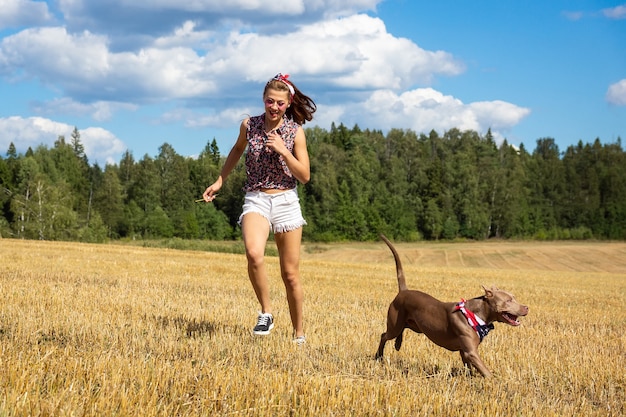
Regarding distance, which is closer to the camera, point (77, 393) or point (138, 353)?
point (77, 393)

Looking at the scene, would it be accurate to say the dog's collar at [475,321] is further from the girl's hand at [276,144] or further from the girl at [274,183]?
the girl's hand at [276,144]

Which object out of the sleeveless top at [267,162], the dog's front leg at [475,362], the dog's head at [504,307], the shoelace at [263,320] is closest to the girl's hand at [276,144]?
the sleeveless top at [267,162]

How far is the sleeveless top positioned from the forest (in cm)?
5749

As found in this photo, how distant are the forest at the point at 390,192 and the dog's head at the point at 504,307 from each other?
59.0 m

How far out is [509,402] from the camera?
15.1 feet

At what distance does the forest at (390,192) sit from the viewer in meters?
73.1

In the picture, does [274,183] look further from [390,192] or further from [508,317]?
[390,192]

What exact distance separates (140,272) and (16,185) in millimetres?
62770

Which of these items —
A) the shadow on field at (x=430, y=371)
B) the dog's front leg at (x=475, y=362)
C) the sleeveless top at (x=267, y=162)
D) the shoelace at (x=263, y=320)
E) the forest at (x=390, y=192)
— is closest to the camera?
the dog's front leg at (x=475, y=362)

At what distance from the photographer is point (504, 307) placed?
16.8 ft

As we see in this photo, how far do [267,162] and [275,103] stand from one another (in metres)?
0.59

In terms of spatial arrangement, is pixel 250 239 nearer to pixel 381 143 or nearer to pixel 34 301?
pixel 34 301

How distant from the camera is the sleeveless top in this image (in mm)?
6273

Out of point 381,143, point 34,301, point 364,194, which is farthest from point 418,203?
point 34,301
